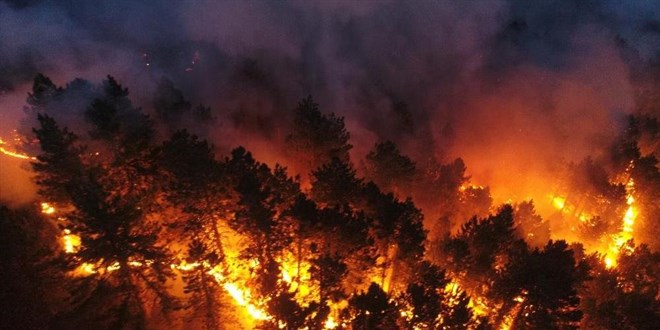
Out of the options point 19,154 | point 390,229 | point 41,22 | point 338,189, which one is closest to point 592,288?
→ point 390,229

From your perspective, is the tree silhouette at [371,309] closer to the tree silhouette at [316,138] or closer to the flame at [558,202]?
the tree silhouette at [316,138]

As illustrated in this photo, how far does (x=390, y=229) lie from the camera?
22562mm

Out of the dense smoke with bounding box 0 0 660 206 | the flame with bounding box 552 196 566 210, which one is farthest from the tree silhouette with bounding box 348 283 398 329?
the flame with bounding box 552 196 566 210

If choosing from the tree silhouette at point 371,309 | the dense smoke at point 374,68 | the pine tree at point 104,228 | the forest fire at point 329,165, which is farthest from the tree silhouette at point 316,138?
the tree silhouette at point 371,309

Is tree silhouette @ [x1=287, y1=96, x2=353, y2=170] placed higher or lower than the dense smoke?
lower

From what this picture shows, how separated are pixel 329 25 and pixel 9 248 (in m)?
53.2

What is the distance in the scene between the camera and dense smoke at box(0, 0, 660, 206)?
45.6 meters

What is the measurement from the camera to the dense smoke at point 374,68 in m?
45.6

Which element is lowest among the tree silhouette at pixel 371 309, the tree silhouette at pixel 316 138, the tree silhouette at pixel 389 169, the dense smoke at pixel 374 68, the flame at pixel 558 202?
the tree silhouette at pixel 371 309

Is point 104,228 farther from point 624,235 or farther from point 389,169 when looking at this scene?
point 624,235

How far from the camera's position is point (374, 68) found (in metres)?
67.5

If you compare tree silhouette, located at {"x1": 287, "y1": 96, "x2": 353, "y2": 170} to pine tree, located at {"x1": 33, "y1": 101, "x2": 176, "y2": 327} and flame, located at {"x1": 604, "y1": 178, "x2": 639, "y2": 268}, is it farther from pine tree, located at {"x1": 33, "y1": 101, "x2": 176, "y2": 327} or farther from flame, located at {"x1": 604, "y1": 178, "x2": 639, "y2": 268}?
flame, located at {"x1": 604, "y1": 178, "x2": 639, "y2": 268}

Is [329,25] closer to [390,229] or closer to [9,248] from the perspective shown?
[390,229]

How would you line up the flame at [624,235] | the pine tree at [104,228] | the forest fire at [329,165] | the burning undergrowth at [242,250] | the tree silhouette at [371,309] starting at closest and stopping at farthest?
the pine tree at [104,228]
the tree silhouette at [371,309]
the burning undergrowth at [242,250]
the forest fire at [329,165]
the flame at [624,235]
